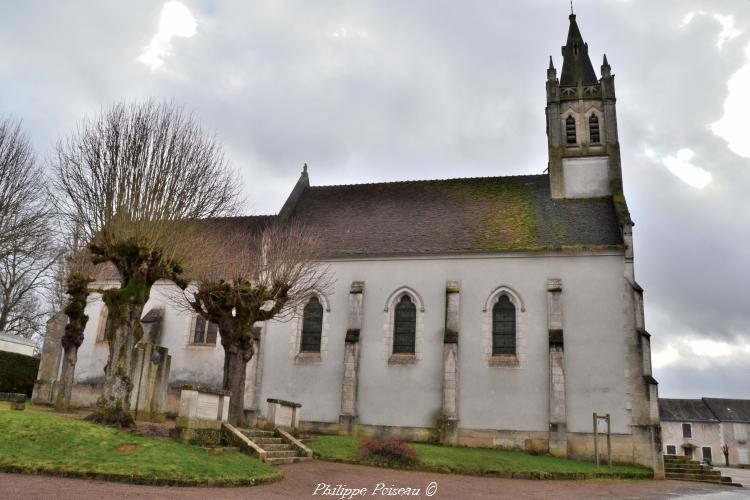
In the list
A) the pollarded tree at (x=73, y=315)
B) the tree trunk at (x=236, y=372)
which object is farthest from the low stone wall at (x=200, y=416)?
the pollarded tree at (x=73, y=315)

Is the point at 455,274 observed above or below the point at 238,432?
above

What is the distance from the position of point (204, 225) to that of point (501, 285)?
40.3ft

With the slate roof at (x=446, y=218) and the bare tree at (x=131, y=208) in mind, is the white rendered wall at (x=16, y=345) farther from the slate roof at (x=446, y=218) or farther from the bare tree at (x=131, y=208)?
the bare tree at (x=131, y=208)

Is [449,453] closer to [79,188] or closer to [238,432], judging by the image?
[238,432]

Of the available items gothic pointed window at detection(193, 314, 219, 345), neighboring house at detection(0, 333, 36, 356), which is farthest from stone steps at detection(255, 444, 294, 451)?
neighboring house at detection(0, 333, 36, 356)

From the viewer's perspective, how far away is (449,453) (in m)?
18.5

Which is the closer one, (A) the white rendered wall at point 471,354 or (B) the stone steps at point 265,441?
(B) the stone steps at point 265,441

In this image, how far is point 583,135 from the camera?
27438 millimetres

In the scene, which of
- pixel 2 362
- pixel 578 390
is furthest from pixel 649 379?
pixel 2 362

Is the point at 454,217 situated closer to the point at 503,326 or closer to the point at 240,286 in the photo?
the point at 503,326

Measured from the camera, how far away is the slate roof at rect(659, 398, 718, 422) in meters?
66.7

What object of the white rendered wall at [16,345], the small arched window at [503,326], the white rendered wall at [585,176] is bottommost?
the white rendered wall at [16,345]

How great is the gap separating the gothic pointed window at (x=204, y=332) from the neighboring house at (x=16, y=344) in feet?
63.7

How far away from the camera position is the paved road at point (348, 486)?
889 cm
